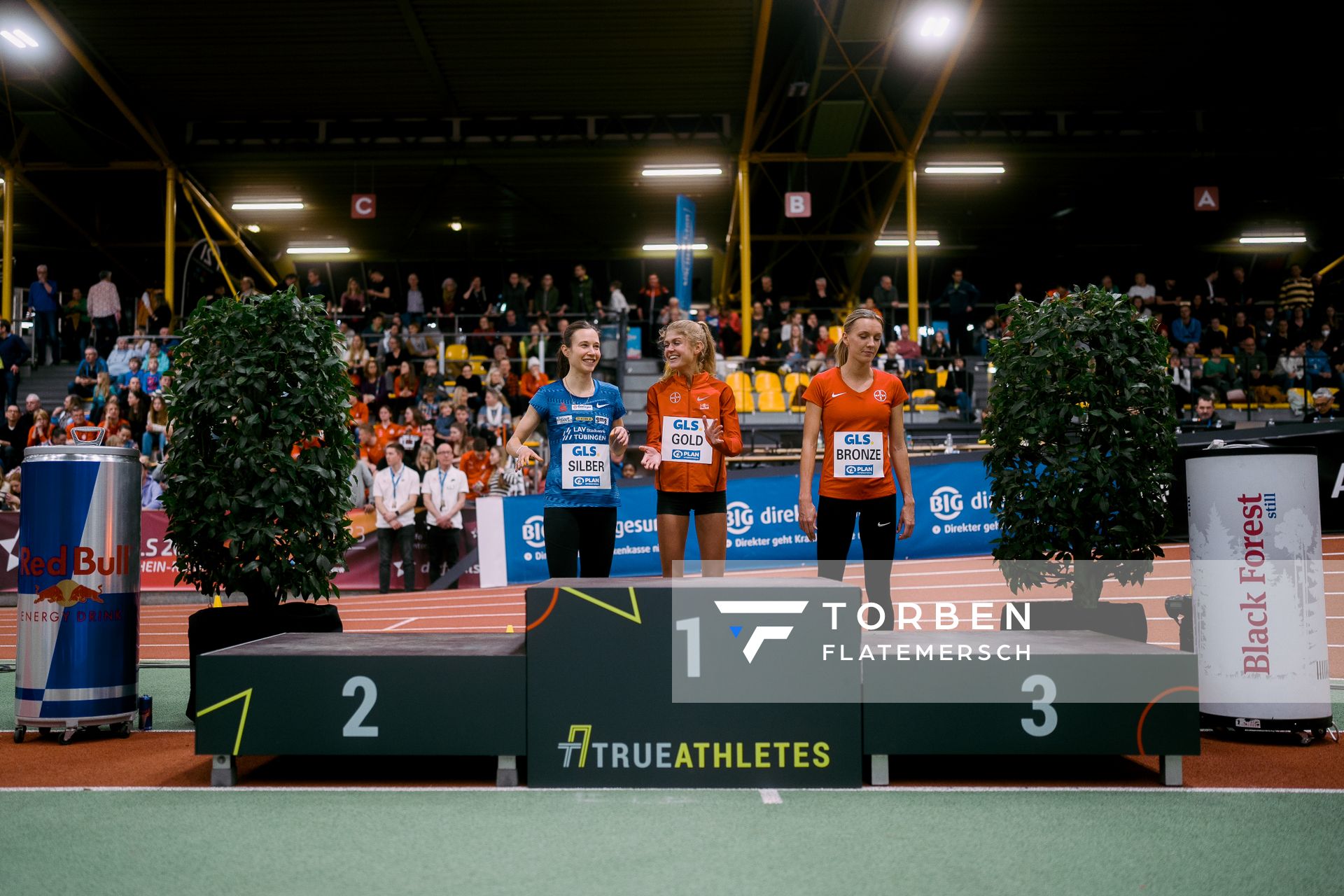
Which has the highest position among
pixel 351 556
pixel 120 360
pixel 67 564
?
pixel 120 360

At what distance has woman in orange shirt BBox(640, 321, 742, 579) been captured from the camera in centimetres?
470

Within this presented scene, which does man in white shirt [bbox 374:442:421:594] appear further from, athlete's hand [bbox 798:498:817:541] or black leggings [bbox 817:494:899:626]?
black leggings [bbox 817:494:899:626]

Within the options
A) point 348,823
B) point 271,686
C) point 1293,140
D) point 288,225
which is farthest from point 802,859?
point 288,225

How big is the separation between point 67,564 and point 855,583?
18.3ft

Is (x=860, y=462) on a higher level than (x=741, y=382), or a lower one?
lower

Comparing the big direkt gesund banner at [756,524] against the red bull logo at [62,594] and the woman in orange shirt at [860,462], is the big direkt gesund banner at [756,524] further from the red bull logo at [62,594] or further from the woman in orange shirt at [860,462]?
the red bull logo at [62,594]

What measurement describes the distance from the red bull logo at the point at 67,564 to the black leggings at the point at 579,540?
196 cm

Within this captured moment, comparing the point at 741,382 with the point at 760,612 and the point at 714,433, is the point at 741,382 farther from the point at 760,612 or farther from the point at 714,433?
the point at 760,612

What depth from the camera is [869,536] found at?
4.66 metres

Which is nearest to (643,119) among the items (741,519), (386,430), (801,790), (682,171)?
(682,171)

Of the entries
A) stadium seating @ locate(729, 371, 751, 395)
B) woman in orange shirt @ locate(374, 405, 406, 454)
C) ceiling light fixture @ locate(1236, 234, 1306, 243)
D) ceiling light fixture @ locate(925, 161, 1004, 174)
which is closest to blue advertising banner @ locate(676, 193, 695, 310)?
stadium seating @ locate(729, 371, 751, 395)

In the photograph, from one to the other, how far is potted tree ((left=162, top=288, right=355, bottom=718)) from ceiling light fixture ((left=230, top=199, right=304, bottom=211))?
16701 millimetres

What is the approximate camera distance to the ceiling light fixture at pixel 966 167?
59.6 ft

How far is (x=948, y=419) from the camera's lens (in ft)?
48.2
